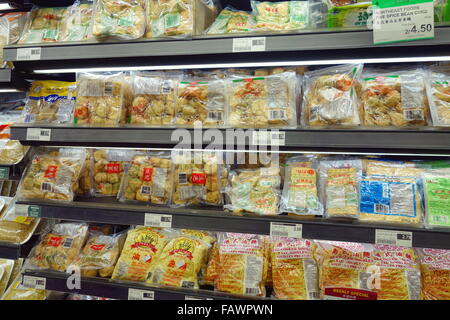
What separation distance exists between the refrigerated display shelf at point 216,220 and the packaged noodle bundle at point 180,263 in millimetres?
213

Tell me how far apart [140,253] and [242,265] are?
526 mm

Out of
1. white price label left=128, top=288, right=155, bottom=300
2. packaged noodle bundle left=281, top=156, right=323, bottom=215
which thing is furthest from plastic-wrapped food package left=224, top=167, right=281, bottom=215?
white price label left=128, top=288, right=155, bottom=300

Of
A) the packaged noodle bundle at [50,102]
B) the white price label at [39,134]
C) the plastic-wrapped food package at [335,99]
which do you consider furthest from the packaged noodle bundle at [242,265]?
the packaged noodle bundle at [50,102]

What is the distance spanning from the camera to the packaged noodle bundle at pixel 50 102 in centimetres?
177

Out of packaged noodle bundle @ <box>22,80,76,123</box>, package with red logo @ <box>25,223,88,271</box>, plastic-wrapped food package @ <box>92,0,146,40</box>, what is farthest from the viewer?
packaged noodle bundle @ <box>22,80,76,123</box>

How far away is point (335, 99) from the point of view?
1333 mm

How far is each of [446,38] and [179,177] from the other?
1198mm

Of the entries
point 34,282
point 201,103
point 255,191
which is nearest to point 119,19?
point 201,103

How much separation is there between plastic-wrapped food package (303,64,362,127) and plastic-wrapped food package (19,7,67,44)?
1.42 metres

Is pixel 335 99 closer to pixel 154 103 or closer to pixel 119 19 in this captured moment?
pixel 154 103

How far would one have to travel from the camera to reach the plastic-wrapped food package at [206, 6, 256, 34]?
1.60 metres

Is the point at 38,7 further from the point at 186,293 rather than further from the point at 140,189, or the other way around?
the point at 186,293

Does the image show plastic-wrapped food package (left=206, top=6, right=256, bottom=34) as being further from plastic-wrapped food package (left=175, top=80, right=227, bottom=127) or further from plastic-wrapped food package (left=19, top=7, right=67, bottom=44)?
plastic-wrapped food package (left=19, top=7, right=67, bottom=44)

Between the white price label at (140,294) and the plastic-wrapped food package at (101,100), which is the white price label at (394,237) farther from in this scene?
the plastic-wrapped food package at (101,100)
